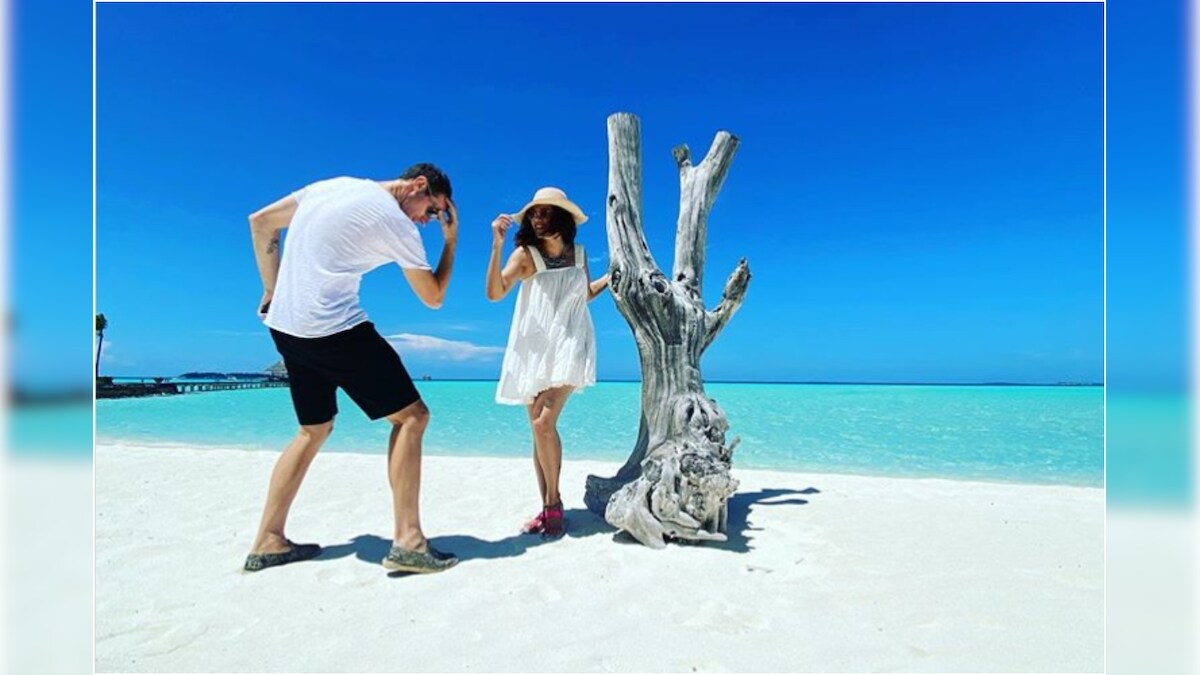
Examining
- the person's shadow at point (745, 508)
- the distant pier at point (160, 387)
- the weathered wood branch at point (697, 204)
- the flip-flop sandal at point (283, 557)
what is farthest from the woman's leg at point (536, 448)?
the distant pier at point (160, 387)

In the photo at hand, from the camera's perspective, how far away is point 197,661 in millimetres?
2020

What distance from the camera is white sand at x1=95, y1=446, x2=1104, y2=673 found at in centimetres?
207

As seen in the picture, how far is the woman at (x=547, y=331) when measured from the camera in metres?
3.46

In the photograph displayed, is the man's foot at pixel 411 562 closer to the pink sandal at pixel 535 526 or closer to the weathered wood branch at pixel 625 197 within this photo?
the pink sandal at pixel 535 526

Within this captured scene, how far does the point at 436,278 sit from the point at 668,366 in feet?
5.52

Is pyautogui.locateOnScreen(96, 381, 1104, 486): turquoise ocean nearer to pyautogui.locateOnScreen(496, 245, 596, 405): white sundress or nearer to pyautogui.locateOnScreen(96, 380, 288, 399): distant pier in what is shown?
pyautogui.locateOnScreen(496, 245, 596, 405): white sundress

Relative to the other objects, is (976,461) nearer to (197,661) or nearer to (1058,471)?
(1058,471)

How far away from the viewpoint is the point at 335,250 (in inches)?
107

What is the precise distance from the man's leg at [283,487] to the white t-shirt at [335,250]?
0.59 m

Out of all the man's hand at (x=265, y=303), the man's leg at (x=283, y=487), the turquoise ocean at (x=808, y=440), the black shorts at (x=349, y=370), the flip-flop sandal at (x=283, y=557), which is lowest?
the turquoise ocean at (x=808, y=440)

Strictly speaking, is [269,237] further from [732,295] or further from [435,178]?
[732,295]

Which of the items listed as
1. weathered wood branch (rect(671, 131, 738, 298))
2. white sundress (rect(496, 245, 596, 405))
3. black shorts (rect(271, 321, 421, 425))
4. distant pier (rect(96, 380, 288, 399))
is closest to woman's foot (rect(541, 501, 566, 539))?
white sundress (rect(496, 245, 596, 405))
